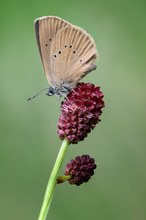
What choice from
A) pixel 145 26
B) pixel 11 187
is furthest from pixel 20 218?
pixel 145 26

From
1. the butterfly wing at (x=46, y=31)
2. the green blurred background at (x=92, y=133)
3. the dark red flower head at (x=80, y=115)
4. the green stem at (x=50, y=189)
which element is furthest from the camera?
the green blurred background at (x=92, y=133)

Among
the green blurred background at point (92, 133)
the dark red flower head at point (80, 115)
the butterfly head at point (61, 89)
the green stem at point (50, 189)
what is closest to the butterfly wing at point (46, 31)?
the butterfly head at point (61, 89)

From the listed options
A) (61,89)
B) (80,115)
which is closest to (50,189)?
(80,115)

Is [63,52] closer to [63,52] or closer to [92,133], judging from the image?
[63,52]

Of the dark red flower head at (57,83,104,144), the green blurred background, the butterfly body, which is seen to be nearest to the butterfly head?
the butterfly body

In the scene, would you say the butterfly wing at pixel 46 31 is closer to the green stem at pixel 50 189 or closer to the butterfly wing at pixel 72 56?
the butterfly wing at pixel 72 56

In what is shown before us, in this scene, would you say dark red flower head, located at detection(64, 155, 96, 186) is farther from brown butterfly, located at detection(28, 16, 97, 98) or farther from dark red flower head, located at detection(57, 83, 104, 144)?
brown butterfly, located at detection(28, 16, 97, 98)
